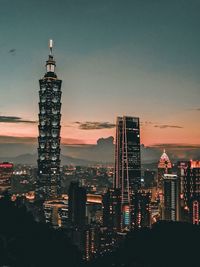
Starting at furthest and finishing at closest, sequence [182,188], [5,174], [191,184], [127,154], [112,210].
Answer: [127,154] < [5,174] < [182,188] < [191,184] < [112,210]

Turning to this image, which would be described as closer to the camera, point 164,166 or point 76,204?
point 76,204

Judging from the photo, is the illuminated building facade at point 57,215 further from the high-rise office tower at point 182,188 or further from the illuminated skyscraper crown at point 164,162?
the illuminated skyscraper crown at point 164,162

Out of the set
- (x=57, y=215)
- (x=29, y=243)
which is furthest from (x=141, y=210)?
(x=29, y=243)

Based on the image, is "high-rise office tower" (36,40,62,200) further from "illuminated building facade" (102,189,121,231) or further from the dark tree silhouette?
the dark tree silhouette

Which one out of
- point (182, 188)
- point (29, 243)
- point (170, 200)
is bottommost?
point (170, 200)

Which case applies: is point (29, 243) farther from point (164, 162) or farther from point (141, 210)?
point (164, 162)

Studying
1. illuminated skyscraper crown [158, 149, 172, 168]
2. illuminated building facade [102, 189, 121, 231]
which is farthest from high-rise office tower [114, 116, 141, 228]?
illuminated building facade [102, 189, 121, 231]
